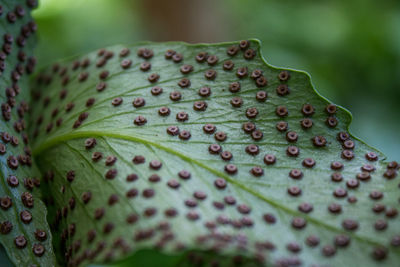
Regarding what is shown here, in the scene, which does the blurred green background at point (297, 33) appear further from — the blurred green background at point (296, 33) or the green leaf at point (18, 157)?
the green leaf at point (18, 157)

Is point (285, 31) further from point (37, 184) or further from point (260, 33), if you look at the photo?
point (37, 184)

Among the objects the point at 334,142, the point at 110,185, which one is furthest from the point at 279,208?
the point at 110,185

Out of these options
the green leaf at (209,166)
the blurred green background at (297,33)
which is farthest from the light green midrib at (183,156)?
the blurred green background at (297,33)

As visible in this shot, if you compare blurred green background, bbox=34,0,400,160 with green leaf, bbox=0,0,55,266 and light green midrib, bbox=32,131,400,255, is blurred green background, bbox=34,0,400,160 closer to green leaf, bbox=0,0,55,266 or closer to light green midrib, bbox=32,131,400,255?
green leaf, bbox=0,0,55,266

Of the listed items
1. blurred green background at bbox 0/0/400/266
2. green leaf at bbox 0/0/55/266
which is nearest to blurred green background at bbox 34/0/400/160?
blurred green background at bbox 0/0/400/266

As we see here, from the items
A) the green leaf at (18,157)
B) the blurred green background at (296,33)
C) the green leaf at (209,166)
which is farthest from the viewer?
the blurred green background at (296,33)

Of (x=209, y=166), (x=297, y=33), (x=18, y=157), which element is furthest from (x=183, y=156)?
(x=297, y=33)

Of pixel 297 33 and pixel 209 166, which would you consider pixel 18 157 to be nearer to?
pixel 209 166
